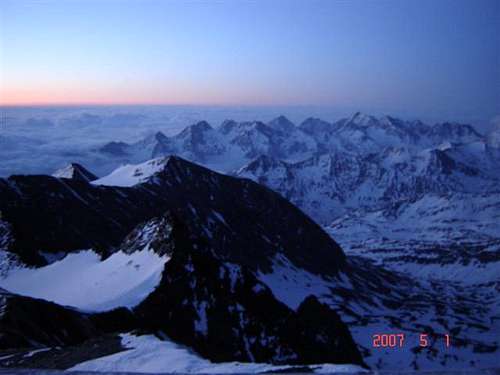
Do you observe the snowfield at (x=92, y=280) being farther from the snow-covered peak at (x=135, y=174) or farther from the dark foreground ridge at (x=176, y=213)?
the snow-covered peak at (x=135, y=174)

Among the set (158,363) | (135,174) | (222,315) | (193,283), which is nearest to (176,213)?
(193,283)

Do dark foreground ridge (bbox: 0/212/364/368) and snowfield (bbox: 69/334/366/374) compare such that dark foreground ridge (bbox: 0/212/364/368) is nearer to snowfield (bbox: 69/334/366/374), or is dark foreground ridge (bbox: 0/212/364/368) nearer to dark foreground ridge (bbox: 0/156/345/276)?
snowfield (bbox: 69/334/366/374)

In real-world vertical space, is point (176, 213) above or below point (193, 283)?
below

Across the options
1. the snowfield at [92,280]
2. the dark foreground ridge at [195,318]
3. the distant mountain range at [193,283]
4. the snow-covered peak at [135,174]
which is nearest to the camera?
the dark foreground ridge at [195,318]

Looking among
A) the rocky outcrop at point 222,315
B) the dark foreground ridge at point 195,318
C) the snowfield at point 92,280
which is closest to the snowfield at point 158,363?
the dark foreground ridge at point 195,318

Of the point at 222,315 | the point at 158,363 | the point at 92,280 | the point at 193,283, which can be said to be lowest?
the point at 222,315

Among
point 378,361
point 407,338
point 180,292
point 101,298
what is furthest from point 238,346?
point 407,338

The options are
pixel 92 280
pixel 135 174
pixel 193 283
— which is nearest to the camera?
pixel 193 283

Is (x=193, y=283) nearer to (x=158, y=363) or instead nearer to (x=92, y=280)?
(x=92, y=280)
